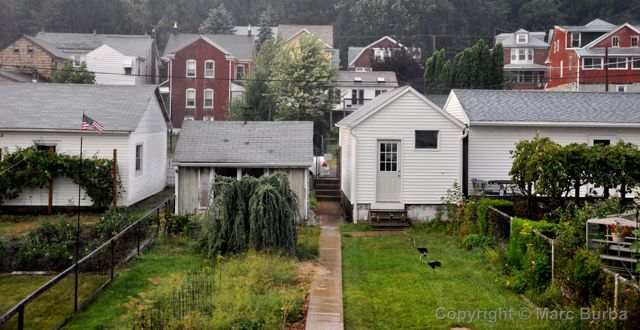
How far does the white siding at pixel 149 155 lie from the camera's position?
23000 mm

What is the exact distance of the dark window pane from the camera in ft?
67.7

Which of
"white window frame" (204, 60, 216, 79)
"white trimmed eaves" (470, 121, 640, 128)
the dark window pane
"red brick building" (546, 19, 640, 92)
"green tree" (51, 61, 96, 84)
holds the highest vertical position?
"red brick building" (546, 19, 640, 92)

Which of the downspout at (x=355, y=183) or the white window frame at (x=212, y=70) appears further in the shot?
the white window frame at (x=212, y=70)

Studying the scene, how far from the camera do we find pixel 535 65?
232ft

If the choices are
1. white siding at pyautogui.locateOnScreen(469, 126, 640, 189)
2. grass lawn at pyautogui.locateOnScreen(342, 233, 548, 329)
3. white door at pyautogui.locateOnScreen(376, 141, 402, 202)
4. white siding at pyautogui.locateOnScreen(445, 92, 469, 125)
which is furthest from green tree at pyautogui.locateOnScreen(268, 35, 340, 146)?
grass lawn at pyautogui.locateOnScreen(342, 233, 548, 329)

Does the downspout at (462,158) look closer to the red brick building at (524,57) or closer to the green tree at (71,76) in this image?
the green tree at (71,76)

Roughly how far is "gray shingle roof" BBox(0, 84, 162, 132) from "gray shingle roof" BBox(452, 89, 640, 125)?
11.6 m

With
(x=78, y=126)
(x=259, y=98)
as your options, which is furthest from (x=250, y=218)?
(x=259, y=98)

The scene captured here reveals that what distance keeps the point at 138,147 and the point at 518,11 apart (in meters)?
75.1

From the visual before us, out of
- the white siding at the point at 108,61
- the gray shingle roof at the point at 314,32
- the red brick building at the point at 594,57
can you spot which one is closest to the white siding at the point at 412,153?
the red brick building at the point at 594,57

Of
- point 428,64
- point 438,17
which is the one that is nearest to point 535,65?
point 438,17

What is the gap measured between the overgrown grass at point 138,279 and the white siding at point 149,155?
6.51 metres

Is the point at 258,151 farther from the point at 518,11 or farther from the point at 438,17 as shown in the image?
the point at 518,11

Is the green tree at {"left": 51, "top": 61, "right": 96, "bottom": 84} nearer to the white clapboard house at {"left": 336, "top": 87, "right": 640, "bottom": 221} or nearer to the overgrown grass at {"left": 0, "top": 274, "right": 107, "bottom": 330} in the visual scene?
the white clapboard house at {"left": 336, "top": 87, "right": 640, "bottom": 221}
